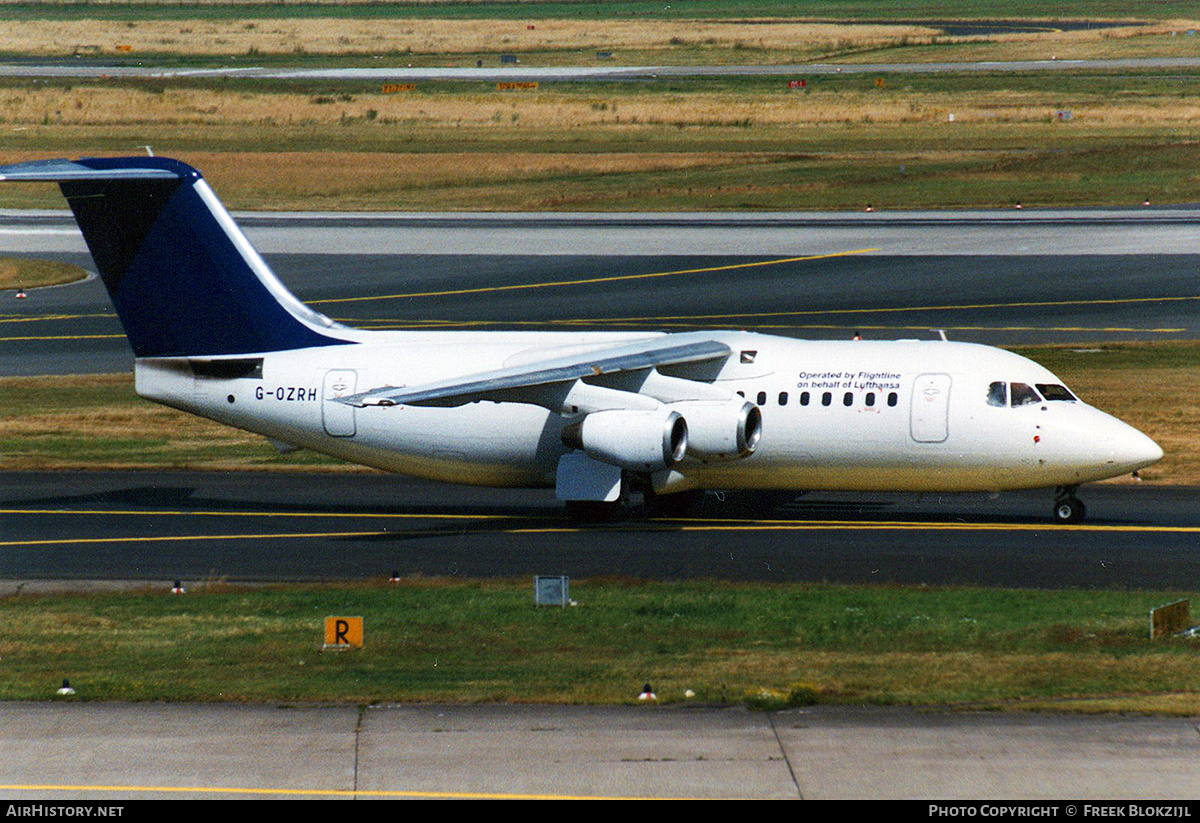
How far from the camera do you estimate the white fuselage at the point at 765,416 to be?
92.7 feet

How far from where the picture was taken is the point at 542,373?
28.8m

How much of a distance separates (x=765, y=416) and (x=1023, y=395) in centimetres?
453

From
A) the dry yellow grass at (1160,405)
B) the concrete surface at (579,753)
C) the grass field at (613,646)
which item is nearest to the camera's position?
the concrete surface at (579,753)

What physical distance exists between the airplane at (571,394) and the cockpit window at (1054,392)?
2.3 inches

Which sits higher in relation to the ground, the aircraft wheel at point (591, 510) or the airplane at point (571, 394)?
the airplane at point (571, 394)

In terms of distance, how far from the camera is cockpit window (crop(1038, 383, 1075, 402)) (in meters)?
28.5

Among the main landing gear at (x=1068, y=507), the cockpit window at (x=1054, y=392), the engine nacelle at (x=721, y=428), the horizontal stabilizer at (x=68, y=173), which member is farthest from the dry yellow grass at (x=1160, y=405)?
the horizontal stabilizer at (x=68, y=173)

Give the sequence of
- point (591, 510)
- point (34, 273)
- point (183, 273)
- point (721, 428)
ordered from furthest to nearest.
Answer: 1. point (34, 273)
2. point (183, 273)
3. point (591, 510)
4. point (721, 428)

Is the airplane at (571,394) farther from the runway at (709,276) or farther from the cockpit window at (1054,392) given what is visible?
the runway at (709,276)

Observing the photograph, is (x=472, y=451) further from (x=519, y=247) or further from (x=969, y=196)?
(x=969, y=196)

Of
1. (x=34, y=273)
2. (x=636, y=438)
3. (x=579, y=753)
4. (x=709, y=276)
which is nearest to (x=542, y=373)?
(x=636, y=438)

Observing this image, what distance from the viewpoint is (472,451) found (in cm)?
3045

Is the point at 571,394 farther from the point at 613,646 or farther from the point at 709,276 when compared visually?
the point at 709,276

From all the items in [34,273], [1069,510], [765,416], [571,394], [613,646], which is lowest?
[613,646]
